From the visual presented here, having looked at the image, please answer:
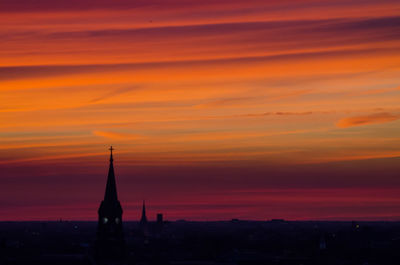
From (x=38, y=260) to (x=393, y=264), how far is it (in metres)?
84.1

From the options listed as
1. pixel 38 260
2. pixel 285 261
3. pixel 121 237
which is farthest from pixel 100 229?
pixel 285 261

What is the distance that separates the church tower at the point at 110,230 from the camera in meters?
126

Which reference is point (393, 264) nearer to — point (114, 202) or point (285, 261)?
point (285, 261)

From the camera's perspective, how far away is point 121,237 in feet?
415

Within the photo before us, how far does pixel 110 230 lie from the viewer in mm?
126375

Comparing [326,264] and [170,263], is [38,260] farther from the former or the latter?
[326,264]

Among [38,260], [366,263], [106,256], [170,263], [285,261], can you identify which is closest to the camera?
[106,256]

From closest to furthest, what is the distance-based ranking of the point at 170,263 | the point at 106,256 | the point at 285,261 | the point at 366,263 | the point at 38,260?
the point at 106,256 < the point at 38,260 < the point at 170,263 < the point at 285,261 < the point at 366,263

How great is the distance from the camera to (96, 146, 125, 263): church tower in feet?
412

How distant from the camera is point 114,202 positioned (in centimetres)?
12850

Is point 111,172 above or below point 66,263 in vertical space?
above

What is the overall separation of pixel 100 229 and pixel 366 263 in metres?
81.8

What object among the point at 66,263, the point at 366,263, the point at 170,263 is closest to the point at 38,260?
the point at 66,263

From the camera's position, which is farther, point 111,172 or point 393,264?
point 393,264
